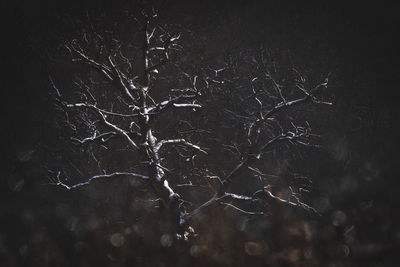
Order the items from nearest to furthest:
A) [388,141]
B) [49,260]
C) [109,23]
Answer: [49,260], [109,23], [388,141]

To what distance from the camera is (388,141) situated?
67.6 feet

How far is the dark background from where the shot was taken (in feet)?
62.0

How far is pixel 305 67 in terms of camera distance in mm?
20391

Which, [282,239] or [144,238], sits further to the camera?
[282,239]

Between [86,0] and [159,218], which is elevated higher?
[86,0]

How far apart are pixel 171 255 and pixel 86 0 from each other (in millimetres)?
13064

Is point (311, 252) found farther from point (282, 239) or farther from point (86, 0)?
point (86, 0)

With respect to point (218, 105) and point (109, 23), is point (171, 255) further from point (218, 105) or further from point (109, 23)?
point (109, 23)

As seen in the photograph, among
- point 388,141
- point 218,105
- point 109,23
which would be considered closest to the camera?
point 109,23

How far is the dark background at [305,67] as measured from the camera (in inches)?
744

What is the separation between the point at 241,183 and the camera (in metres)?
19.5

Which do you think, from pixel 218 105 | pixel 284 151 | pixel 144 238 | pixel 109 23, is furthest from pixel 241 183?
pixel 109 23

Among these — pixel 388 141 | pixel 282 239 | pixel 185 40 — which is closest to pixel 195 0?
pixel 185 40

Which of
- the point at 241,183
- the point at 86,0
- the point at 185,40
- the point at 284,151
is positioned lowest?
the point at 241,183
